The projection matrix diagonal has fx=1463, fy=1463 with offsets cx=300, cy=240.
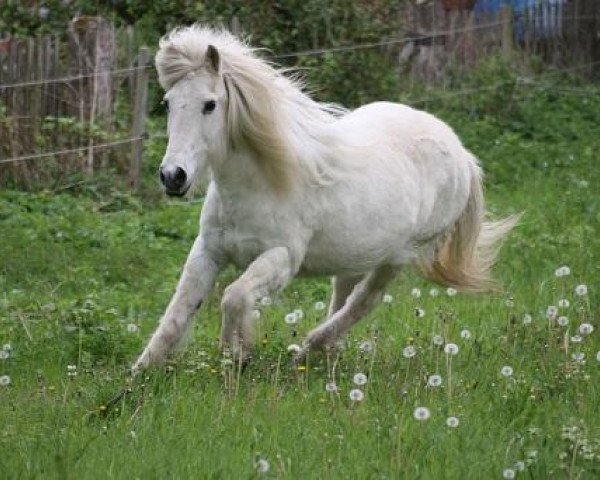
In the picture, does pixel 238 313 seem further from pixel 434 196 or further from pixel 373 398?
pixel 434 196

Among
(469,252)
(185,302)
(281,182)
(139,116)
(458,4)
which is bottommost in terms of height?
(469,252)

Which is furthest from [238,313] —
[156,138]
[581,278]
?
[156,138]

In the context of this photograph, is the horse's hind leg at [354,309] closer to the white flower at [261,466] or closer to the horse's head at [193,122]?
the horse's head at [193,122]

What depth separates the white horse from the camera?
22.9ft

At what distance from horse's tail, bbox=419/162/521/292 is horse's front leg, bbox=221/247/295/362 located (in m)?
1.98

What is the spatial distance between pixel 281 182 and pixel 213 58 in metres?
0.74

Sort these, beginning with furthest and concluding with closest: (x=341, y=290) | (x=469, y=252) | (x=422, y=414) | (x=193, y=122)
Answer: (x=469, y=252)
(x=341, y=290)
(x=193, y=122)
(x=422, y=414)

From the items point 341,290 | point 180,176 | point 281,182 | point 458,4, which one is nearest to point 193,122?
point 180,176

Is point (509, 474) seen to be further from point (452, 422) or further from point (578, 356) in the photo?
point (578, 356)

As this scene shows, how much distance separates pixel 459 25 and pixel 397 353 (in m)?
10.9

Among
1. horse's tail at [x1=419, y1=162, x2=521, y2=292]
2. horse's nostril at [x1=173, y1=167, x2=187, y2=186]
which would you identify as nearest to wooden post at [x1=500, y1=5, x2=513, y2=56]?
horse's tail at [x1=419, y1=162, x2=521, y2=292]

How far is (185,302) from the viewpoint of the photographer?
7285mm

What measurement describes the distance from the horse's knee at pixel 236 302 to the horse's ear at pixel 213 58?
1.07m

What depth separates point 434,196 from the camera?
28.3 ft
